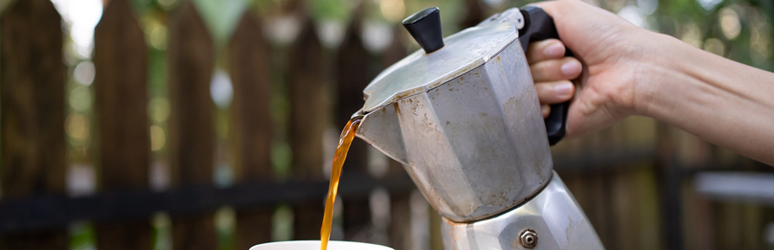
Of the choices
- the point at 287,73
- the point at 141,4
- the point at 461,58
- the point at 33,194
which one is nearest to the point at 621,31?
the point at 461,58

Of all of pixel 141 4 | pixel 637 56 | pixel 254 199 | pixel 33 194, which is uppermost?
pixel 141 4

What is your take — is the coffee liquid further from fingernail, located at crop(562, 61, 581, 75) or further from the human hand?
fingernail, located at crop(562, 61, 581, 75)

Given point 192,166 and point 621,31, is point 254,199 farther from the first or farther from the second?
point 621,31

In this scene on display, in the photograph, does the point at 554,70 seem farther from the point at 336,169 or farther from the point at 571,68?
the point at 336,169

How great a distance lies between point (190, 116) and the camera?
1471 millimetres

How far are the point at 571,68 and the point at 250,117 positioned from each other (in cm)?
105

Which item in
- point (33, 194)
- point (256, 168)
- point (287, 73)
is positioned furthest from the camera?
point (287, 73)

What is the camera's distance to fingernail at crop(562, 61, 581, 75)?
0.97 meters

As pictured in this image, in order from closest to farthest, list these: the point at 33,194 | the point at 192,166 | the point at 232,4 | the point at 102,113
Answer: the point at 33,194 → the point at 102,113 → the point at 192,166 → the point at 232,4

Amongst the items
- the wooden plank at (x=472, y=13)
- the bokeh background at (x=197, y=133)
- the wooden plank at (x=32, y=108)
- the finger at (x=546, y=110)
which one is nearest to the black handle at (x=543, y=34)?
the finger at (x=546, y=110)

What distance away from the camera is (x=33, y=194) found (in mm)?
1195

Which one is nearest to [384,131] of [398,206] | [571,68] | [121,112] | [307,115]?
[571,68]

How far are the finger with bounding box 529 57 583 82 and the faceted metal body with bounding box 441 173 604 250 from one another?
1.08 ft

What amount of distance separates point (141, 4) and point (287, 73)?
2.28 m
